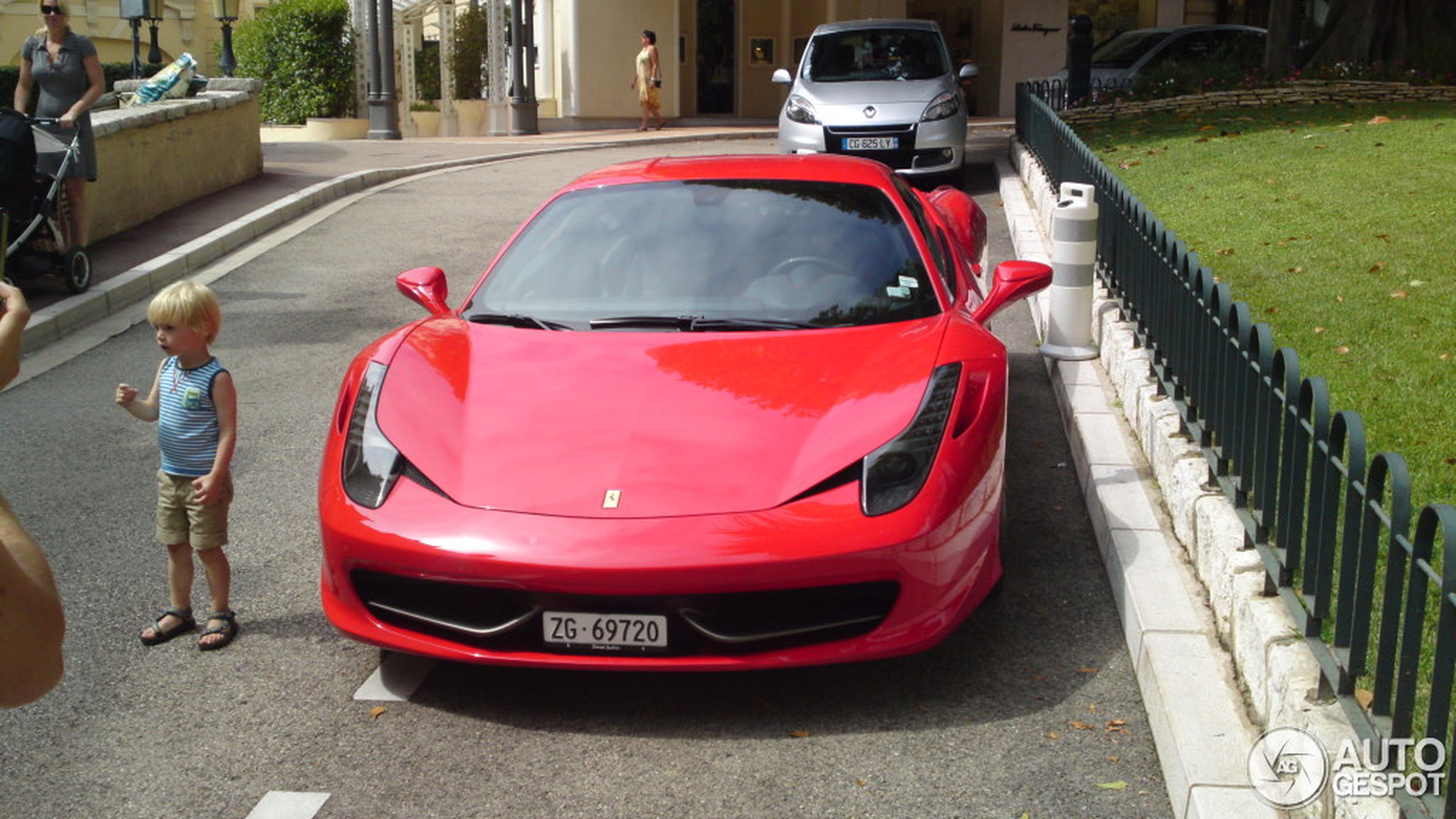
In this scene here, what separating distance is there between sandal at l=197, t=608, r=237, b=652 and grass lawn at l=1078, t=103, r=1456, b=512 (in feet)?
11.6

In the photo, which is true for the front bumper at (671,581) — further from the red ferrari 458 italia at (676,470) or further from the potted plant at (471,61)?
the potted plant at (471,61)

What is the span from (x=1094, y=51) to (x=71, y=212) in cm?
1647

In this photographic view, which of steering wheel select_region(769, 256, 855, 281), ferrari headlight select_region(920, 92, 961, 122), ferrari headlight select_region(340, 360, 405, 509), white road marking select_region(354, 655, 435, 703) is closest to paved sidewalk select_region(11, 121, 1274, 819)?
ferrari headlight select_region(920, 92, 961, 122)

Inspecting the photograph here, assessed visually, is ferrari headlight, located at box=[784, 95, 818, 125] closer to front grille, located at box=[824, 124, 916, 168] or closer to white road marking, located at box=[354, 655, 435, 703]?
front grille, located at box=[824, 124, 916, 168]

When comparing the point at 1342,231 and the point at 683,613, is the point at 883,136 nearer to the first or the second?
the point at 1342,231

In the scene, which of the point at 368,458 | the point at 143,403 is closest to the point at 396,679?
the point at 368,458

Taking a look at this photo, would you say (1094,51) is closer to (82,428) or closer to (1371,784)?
(82,428)

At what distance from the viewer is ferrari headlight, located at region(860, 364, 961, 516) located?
14.5 ft

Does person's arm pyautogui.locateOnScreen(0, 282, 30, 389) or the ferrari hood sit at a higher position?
person's arm pyautogui.locateOnScreen(0, 282, 30, 389)

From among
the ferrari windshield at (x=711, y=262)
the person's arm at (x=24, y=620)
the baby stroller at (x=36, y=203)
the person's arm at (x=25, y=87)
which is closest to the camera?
the person's arm at (x=24, y=620)

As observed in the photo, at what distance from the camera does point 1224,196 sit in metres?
12.2

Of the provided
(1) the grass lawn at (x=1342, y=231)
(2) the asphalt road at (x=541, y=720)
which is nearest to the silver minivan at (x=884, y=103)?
(1) the grass lawn at (x=1342, y=231)

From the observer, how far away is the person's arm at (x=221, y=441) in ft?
16.2
